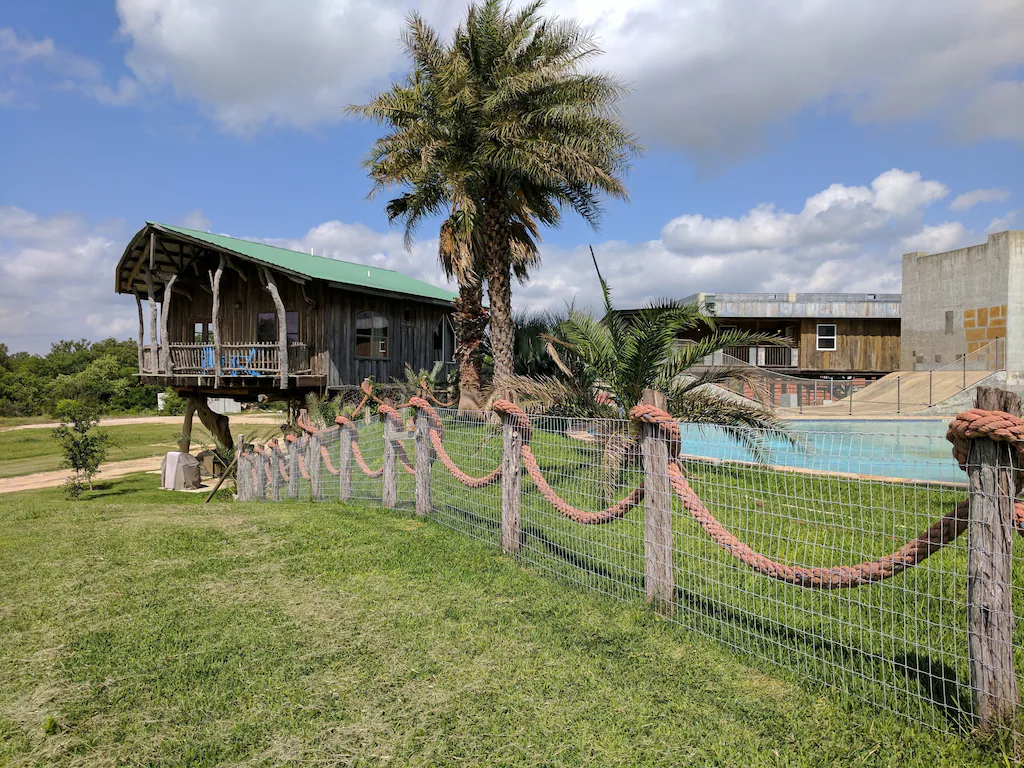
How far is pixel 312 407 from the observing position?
59.9ft

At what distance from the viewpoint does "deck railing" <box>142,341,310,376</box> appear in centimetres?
2012

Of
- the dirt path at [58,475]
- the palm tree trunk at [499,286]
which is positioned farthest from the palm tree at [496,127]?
the dirt path at [58,475]

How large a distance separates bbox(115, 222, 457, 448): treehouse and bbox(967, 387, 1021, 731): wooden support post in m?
18.1

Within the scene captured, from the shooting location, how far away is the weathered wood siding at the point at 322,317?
20.8m

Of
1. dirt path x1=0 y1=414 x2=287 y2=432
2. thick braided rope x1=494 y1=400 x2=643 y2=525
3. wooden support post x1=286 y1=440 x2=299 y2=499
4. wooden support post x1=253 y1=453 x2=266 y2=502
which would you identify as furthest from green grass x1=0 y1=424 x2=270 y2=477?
thick braided rope x1=494 y1=400 x2=643 y2=525

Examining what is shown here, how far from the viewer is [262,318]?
22.4 meters

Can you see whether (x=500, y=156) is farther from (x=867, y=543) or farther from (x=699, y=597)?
(x=699, y=597)

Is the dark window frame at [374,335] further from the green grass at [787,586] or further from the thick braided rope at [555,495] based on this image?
the thick braided rope at [555,495]

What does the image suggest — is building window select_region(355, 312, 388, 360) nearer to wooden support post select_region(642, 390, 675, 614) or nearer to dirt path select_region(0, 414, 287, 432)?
wooden support post select_region(642, 390, 675, 614)

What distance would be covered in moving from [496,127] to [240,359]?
36.1 feet

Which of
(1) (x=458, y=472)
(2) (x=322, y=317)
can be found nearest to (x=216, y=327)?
(2) (x=322, y=317)

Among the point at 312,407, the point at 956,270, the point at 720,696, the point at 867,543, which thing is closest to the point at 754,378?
the point at 867,543

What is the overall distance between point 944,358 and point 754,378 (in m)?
24.3

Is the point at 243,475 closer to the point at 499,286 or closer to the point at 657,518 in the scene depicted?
the point at 499,286
